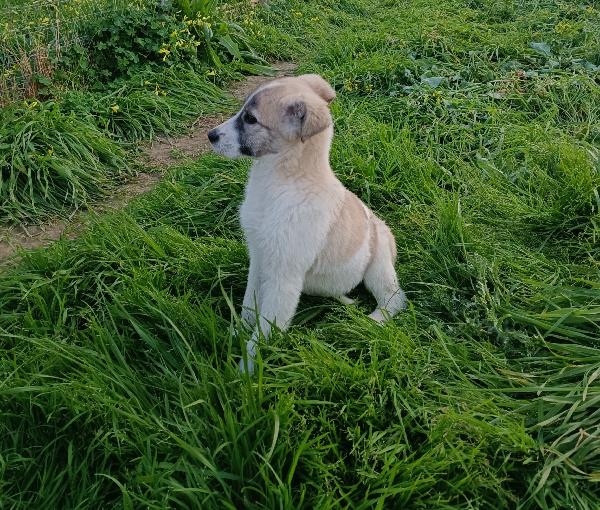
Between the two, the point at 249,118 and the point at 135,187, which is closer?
the point at 249,118

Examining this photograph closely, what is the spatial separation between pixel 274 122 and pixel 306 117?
0.18 metres

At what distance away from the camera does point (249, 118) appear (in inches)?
115

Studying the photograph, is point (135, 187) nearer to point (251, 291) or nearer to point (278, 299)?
point (251, 291)

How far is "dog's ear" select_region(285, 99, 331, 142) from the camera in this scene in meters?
2.78

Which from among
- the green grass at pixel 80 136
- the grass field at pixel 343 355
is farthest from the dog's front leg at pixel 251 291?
the green grass at pixel 80 136

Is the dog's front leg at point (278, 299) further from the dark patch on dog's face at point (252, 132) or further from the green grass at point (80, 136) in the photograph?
the green grass at point (80, 136)

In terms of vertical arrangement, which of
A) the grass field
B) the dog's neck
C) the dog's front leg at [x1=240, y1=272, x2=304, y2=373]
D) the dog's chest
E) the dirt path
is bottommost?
the dirt path

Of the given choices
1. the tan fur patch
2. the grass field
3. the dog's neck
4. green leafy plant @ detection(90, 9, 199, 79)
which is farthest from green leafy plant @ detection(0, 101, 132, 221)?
the tan fur patch

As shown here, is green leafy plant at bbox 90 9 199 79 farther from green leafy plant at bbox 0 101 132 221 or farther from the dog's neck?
the dog's neck

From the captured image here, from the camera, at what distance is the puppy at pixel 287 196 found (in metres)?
2.86

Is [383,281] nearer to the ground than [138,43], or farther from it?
nearer to the ground

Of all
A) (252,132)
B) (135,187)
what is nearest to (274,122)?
(252,132)

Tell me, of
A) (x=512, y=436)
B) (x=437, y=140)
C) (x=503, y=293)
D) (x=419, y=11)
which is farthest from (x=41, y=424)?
(x=419, y=11)

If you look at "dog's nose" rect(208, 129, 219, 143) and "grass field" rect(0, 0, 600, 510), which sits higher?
"dog's nose" rect(208, 129, 219, 143)
